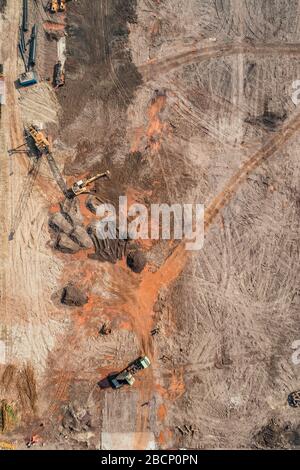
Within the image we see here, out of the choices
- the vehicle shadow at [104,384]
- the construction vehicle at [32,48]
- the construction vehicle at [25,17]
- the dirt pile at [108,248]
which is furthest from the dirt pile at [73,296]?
the construction vehicle at [25,17]

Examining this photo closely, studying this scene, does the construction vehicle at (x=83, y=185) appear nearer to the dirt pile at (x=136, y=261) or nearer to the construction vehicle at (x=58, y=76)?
the dirt pile at (x=136, y=261)

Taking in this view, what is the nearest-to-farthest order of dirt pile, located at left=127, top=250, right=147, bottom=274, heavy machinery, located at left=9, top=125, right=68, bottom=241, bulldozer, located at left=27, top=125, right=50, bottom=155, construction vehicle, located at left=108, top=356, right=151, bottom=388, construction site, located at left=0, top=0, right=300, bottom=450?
construction vehicle, located at left=108, top=356, right=151, bottom=388 < bulldozer, located at left=27, top=125, right=50, bottom=155 < dirt pile, located at left=127, top=250, right=147, bottom=274 < construction site, located at left=0, top=0, right=300, bottom=450 < heavy machinery, located at left=9, top=125, right=68, bottom=241

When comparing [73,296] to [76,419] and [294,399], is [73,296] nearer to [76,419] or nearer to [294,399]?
[76,419]

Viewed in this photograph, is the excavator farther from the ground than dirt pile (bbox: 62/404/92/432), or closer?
farther from the ground

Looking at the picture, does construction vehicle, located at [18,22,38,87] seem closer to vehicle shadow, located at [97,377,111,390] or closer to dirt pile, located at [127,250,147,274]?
dirt pile, located at [127,250,147,274]

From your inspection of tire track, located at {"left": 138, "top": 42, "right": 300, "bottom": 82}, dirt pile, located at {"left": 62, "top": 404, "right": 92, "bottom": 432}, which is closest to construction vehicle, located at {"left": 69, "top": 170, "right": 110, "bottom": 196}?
tire track, located at {"left": 138, "top": 42, "right": 300, "bottom": 82}

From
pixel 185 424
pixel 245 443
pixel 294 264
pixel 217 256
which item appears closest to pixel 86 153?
pixel 217 256

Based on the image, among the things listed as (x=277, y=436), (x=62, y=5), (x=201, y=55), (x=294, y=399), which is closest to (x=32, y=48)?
(x=62, y=5)
